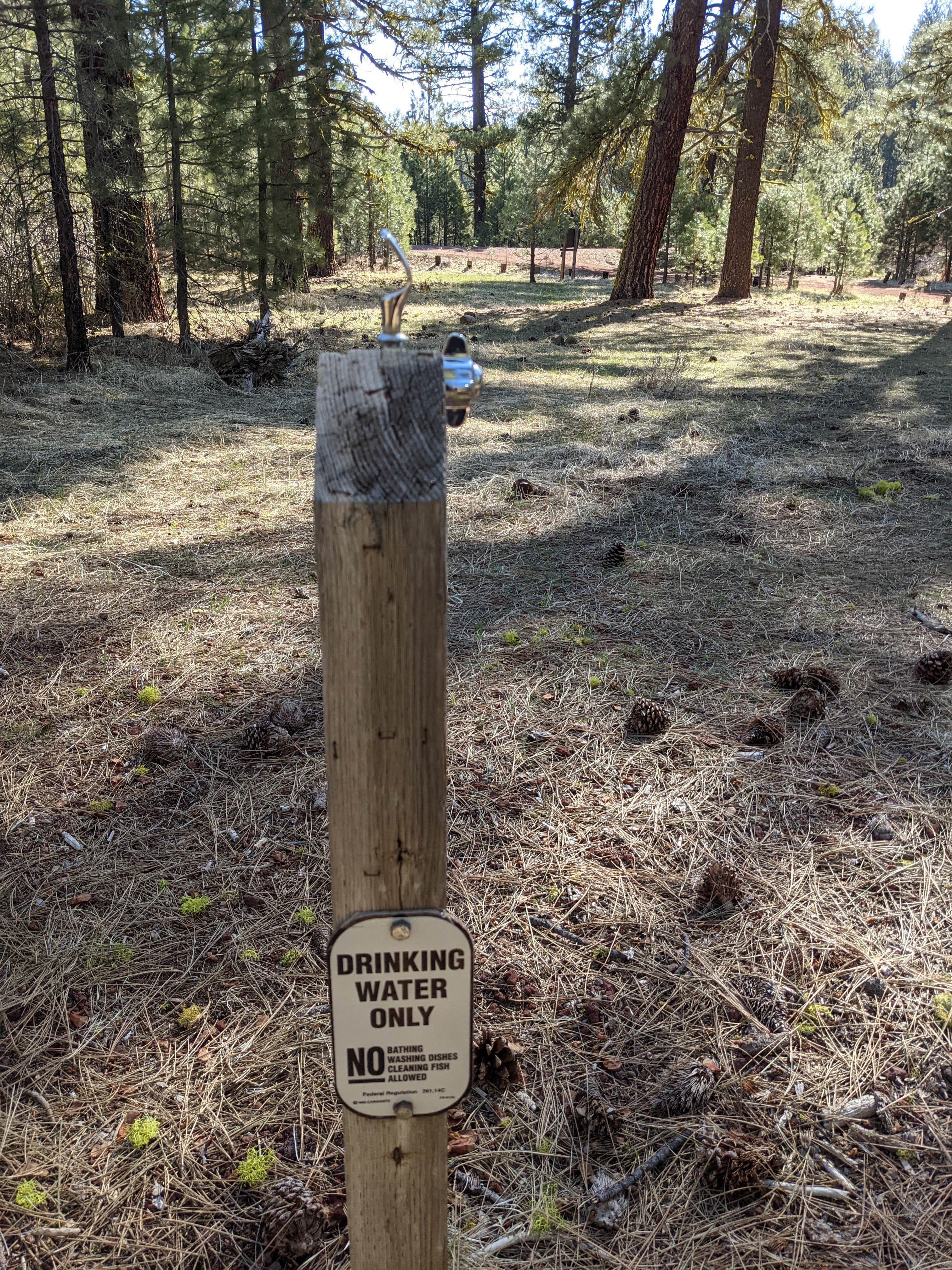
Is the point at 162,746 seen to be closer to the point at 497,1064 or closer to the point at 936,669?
the point at 497,1064

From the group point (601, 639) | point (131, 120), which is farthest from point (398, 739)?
point (131, 120)

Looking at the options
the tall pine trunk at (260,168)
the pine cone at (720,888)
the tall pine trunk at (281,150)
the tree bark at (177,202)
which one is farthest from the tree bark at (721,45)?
the pine cone at (720,888)

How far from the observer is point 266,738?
9.16ft

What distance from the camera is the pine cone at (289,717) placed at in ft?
9.48

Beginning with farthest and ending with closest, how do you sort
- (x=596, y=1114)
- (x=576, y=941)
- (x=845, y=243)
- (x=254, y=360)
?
(x=845, y=243)
(x=254, y=360)
(x=576, y=941)
(x=596, y=1114)

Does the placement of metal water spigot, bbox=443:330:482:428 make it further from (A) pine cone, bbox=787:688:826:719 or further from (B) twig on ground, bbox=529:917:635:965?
(A) pine cone, bbox=787:688:826:719

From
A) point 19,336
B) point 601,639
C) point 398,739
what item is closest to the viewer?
point 398,739

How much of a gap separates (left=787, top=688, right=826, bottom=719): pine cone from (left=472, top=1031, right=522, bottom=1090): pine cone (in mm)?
1667

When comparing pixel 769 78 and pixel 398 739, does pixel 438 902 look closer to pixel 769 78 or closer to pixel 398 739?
pixel 398 739

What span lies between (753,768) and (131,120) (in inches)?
347

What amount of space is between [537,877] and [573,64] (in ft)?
87.3

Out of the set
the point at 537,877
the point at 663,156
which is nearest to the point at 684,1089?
the point at 537,877

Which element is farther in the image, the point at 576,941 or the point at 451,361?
the point at 576,941

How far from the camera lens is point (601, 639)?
352cm
